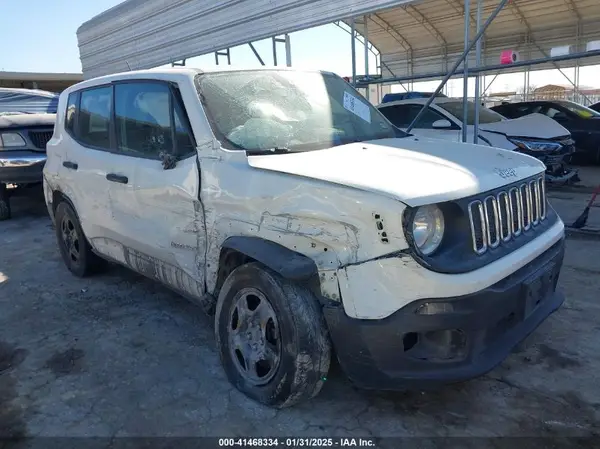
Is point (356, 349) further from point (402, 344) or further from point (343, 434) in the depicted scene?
point (343, 434)

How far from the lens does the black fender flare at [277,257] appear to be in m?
2.46

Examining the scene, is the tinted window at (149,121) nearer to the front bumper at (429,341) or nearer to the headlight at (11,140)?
the front bumper at (429,341)

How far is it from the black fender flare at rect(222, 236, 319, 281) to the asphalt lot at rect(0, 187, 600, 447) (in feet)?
2.78

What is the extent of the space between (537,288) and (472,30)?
14175mm

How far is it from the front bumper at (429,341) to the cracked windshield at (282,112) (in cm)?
118

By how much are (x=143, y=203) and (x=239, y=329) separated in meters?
1.25

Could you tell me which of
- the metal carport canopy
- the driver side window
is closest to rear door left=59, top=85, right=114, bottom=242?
the metal carport canopy

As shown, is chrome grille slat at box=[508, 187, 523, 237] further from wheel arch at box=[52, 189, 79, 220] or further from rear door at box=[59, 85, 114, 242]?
wheel arch at box=[52, 189, 79, 220]

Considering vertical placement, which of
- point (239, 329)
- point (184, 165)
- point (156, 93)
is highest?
point (156, 93)

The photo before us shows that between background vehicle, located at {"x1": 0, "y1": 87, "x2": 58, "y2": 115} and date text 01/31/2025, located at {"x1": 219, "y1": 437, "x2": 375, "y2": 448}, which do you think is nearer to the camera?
date text 01/31/2025, located at {"x1": 219, "y1": 437, "x2": 375, "y2": 448}

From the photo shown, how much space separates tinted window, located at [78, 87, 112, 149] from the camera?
416cm

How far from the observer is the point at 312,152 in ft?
10.00

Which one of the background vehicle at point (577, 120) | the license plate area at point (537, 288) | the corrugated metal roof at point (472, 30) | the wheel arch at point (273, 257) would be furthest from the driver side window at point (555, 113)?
the wheel arch at point (273, 257)

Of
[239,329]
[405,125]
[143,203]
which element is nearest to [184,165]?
[143,203]
